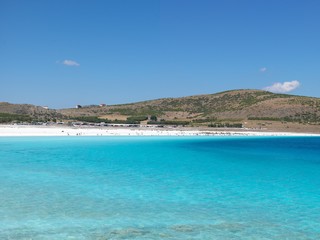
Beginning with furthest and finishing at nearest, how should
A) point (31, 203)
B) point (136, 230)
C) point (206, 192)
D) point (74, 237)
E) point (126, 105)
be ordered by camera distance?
point (126, 105), point (206, 192), point (31, 203), point (136, 230), point (74, 237)

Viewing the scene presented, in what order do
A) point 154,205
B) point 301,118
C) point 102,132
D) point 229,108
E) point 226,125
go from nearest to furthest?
point 154,205 → point 102,132 → point 226,125 → point 301,118 → point 229,108

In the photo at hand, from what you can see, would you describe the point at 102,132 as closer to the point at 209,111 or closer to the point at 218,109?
the point at 209,111

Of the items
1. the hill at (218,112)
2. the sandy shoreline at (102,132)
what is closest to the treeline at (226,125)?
the hill at (218,112)

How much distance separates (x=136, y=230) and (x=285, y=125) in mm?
108232

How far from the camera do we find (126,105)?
191000 mm

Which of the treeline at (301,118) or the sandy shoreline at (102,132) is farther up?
the treeline at (301,118)

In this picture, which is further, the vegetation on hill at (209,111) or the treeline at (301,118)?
the vegetation on hill at (209,111)

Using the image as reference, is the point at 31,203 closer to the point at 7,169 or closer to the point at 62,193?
the point at 62,193

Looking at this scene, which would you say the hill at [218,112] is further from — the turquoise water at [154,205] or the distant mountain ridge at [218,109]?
the turquoise water at [154,205]

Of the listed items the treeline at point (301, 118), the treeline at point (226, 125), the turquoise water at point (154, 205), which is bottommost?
the turquoise water at point (154, 205)

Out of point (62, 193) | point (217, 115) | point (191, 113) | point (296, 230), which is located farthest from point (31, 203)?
point (191, 113)

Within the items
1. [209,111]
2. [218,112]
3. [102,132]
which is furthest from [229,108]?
[102,132]

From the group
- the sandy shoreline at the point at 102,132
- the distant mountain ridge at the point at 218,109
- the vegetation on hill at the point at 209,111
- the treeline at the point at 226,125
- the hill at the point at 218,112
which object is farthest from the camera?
the distant mountain ridge at the point at 218,109

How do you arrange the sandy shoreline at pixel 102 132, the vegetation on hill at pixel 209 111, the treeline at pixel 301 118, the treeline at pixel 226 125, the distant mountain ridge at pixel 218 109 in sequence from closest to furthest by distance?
the sandy shoreline at pixel 102 132 → the treeline at pixel 226 125 → the treeline at pixel 301 118 → the vegetation on hill at pixel 209 111 → the distant mountain ridge at pixel 218 109
